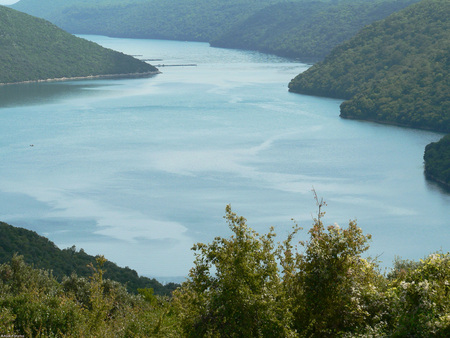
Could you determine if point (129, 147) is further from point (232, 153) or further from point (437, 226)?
point (437, 226)

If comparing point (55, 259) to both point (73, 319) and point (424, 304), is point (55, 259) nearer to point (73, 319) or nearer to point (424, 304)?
point (73, 319)

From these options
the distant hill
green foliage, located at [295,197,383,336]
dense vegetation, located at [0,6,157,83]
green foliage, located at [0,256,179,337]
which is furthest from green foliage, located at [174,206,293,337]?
dense vegetation, located at [0,6,157,83]

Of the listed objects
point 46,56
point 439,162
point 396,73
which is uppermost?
point 396,73

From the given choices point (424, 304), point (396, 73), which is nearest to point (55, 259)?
point (424, 304)

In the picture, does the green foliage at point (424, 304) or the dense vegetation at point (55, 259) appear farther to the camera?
the dense vegetation at point (55, 259)

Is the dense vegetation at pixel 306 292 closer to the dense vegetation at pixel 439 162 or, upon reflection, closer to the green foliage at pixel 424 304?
the green foliage at pixel 424 304

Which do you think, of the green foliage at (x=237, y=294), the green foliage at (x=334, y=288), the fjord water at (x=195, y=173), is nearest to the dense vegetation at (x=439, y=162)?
the fjord water at (x=195, y=173)

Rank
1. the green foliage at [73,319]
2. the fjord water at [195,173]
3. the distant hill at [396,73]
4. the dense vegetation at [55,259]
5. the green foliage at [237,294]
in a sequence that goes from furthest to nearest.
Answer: the distant hill at [396,73]
the fjord water at [195,173]
the dense vegetation at [55,259]
the green foliage at [73,319]
the green foliage at [237,294]
